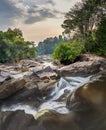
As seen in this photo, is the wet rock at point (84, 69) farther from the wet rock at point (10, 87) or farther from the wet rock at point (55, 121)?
the wet rock at point (55, 121)

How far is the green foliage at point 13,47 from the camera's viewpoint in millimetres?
76938

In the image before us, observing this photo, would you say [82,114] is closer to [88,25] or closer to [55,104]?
[55,104]

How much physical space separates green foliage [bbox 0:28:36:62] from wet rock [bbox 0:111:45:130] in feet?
215

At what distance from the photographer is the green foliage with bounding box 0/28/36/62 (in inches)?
3029

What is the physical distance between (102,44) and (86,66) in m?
18.7

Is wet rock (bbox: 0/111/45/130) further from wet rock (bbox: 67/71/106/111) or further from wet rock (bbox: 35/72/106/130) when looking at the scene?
wet rock (bbox: 67/71/106/111)

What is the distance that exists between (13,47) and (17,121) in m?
70.5

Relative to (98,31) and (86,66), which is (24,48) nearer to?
(98,31)

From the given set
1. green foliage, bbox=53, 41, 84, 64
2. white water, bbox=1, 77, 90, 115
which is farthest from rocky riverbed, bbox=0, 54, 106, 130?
green foliage, bbox=53, 41, 84, 64

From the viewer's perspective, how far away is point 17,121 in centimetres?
1138

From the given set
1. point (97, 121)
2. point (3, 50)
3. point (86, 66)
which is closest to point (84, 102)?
point (97, 121)

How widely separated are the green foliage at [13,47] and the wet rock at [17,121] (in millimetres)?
65382

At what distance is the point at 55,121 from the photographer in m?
12.3

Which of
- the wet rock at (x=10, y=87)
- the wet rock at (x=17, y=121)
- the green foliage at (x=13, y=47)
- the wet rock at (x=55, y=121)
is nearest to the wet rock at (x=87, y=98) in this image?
the wet rock at (x=55, y=121)
